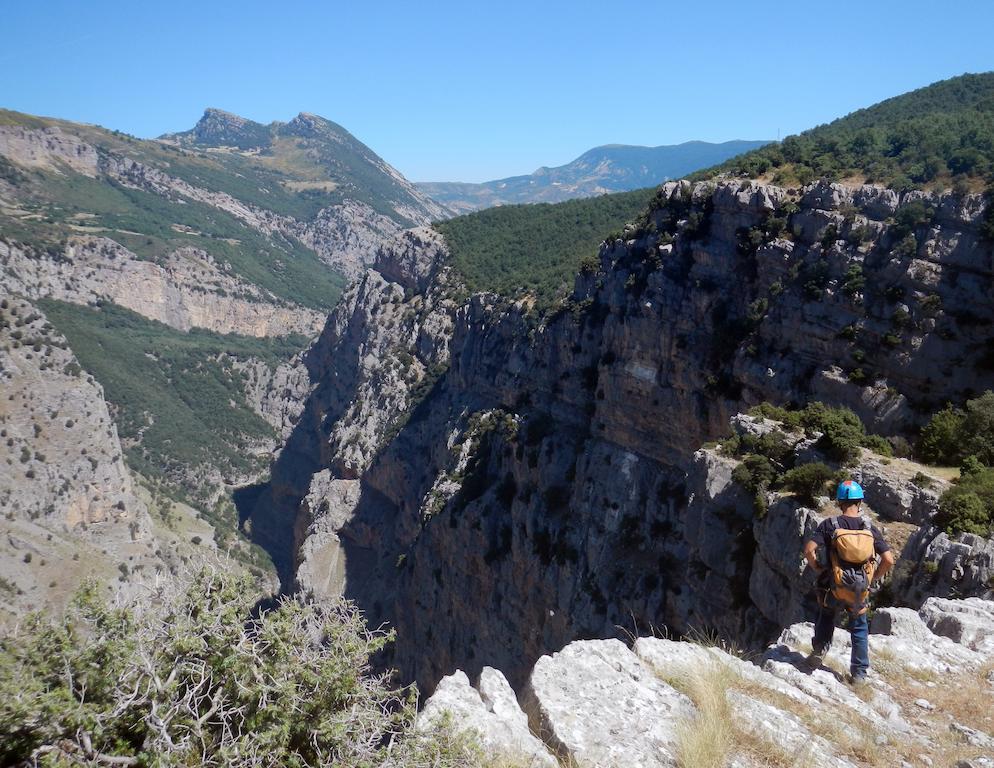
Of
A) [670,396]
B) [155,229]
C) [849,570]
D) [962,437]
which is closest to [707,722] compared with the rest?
[849,570]

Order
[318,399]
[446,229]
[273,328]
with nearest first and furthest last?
[446,229]
[318,399]
[273,328]

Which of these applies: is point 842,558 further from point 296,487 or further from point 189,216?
point 189,216

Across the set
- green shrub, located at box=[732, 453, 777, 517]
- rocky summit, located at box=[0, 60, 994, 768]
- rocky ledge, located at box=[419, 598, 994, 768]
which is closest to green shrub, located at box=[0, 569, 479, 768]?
rocky summit, located at box=[0, 60, 994, 768]

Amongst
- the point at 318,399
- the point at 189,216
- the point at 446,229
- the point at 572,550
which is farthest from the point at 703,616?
the point at 189,216

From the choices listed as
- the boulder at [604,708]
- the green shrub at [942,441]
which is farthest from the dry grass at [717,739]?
the green shrub at [942,441]

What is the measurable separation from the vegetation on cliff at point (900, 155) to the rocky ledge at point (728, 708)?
999 inches

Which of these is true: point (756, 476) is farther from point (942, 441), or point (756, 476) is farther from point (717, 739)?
point (717, 739)

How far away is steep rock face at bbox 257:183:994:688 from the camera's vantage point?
79.2 feet

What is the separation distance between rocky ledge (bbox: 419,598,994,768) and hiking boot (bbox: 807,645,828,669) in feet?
0.33

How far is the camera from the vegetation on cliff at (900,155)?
2719 cm

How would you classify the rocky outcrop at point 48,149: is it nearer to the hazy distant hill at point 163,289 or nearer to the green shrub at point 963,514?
the hazy distant hill at point 163,289

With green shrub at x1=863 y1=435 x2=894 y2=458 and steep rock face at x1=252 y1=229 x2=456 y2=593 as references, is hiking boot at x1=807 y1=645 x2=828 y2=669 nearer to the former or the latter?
green shrub at x1=863 y1=435 x2=894 y2=458

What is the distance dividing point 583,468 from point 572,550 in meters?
4.46

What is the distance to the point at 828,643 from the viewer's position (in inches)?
326
